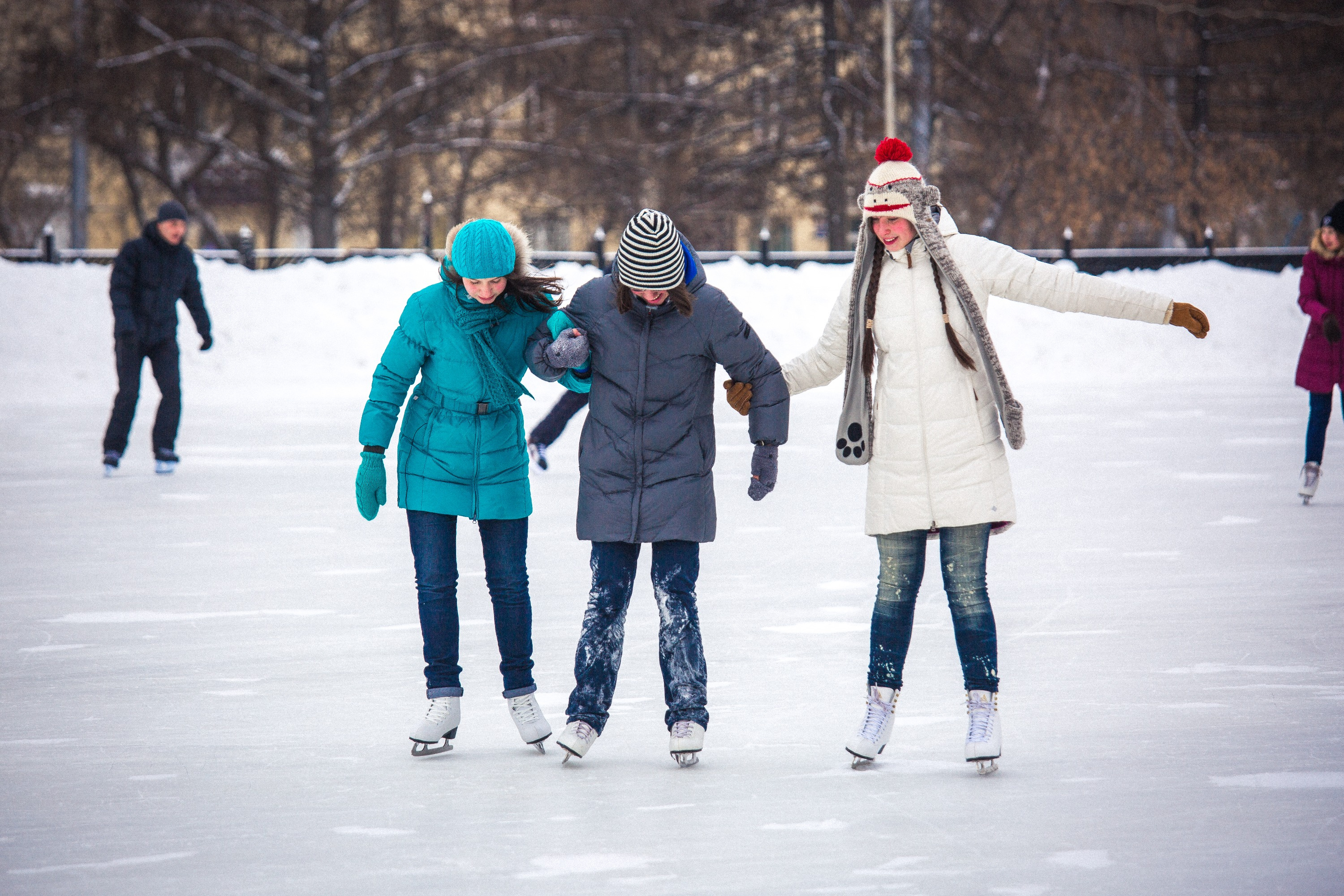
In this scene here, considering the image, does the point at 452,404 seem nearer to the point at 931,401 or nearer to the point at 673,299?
the point at 673,299

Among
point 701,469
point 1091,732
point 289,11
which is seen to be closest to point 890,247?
point 701,469

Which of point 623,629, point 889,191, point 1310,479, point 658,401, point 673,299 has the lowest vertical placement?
point 623,629

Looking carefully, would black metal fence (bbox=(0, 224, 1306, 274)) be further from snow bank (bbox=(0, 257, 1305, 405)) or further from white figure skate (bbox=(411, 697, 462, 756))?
white figure skate (bbox=(411, 697, 462, 756))

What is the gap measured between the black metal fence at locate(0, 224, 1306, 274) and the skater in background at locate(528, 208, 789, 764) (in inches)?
613

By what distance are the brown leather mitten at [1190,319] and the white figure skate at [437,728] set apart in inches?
77.2

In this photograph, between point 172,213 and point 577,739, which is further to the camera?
point 172,213

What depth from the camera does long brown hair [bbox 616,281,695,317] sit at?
3.95m

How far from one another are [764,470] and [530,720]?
852mm

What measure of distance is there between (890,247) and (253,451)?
8.26 meters

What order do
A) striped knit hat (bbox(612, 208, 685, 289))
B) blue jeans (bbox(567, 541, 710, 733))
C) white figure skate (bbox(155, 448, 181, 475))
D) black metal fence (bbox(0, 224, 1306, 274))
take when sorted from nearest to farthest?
striped knit hat (bbox(612, 208, 685, 289))
blue jeans (bbox(567, 541, 710, 733))
white figure skate (bbox(155, 448, 181, 475))
black metal fence (bbox(0, 224, 1306, 274))

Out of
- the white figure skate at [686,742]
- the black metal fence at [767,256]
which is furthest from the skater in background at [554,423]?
the black metal fence at [767,256]

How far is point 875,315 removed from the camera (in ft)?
13.3

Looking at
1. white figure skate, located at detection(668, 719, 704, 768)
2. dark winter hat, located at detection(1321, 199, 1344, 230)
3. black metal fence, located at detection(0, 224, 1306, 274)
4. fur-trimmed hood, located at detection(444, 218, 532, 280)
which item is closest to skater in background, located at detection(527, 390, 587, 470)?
dark winter hat, located at detection(1321, 199, 1344, 230)

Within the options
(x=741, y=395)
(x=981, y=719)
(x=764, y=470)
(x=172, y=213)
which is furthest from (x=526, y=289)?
(x=172, y=213)
